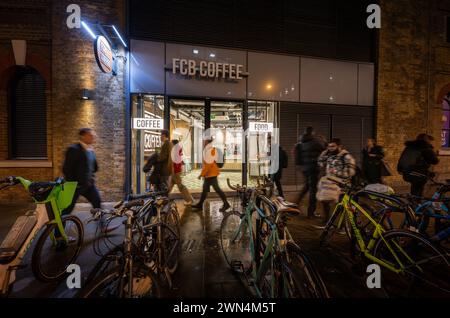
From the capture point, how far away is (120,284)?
2023 mm

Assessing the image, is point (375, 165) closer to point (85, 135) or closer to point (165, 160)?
point (165, 160)

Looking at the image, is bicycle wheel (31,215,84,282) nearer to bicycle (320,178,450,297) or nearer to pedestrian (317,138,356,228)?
bicycle (320,178,450,297)

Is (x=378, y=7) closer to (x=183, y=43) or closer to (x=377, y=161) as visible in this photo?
(x=377, y=161)

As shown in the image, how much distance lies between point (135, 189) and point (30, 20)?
5.66 meters

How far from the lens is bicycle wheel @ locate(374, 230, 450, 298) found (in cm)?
293

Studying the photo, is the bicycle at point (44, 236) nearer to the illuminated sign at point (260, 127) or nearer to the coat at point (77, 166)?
the coat at point (77, 166)

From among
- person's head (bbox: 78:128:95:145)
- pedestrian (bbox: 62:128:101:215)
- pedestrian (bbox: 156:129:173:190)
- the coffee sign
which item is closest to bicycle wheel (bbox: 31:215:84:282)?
pedestrian (bbox: 62:128:101:215)

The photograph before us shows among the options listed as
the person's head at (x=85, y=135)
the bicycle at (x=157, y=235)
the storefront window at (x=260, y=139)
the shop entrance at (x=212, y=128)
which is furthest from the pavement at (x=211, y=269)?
the storefront window at (x=260, y=139)

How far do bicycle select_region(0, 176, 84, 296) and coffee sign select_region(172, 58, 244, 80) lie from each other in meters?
5.47

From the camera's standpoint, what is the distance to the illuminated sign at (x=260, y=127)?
941 cm
